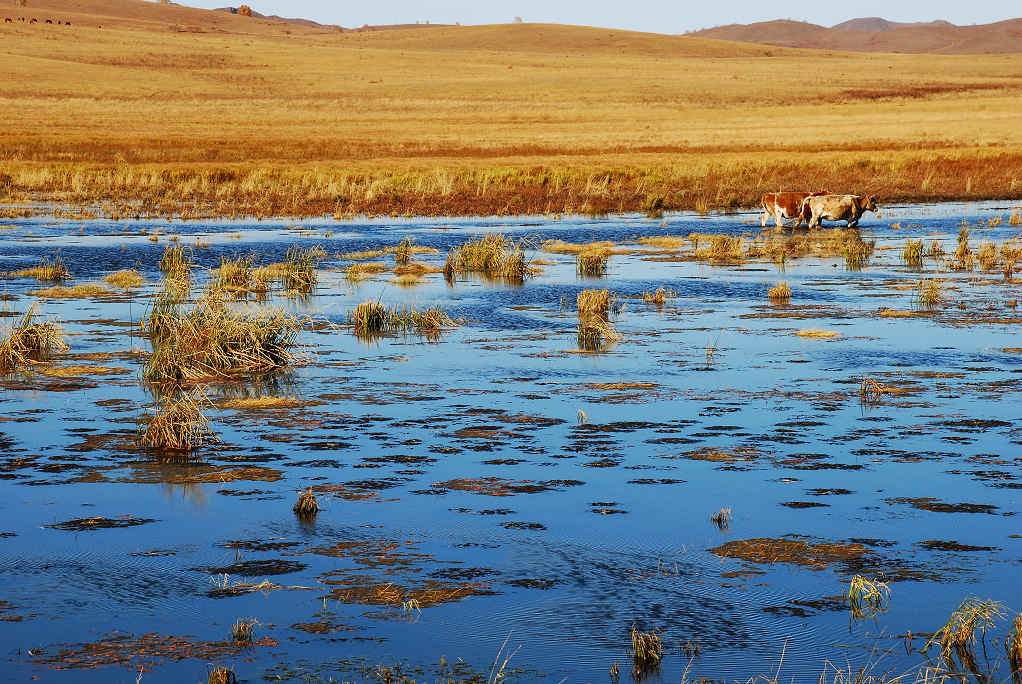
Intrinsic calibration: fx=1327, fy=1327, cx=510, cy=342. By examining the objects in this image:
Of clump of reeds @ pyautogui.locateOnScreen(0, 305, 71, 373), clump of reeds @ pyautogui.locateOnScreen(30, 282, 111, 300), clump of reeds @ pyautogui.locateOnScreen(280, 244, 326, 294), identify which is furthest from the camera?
clump of reeds @ pyautogui.locateOnScreen(280, 244, 326, 294)

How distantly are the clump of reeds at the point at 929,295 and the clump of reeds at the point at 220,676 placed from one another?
13.5m

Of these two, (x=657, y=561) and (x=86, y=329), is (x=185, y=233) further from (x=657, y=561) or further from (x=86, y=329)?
(x=657, y=561)

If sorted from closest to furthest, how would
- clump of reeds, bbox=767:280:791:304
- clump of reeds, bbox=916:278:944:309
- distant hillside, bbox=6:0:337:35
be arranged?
clump of reeds, bbox=916:278:944:309, clump of reeds, bbox=767:280:791:304, distant hillside, bbox=6:0:337:35

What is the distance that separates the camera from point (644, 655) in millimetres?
6098

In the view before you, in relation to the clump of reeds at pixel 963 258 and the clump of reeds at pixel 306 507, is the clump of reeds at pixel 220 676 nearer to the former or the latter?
the clump of reeds at pixel 306 507

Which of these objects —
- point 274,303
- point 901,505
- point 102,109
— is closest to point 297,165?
point 274,303

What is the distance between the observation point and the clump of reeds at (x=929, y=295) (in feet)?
58.1

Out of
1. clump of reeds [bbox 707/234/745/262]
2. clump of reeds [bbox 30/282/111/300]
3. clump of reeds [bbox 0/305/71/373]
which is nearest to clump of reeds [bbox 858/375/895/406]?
clump of reeds [bbox 0/305/71/373]

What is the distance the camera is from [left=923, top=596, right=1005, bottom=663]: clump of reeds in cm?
621

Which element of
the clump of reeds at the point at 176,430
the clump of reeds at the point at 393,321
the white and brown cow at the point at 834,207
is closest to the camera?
the clump of reeds at the point at 176,430

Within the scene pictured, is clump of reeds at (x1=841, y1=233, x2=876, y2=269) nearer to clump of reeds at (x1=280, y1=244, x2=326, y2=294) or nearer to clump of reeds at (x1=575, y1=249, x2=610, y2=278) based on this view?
clump of reeds at (x1=575, y1=249, x2=610, y2=278)

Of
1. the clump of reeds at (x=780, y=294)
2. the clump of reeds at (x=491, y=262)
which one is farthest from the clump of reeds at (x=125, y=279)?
the clump of reeds at (x=780, y=294)

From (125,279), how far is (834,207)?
52.8 feet

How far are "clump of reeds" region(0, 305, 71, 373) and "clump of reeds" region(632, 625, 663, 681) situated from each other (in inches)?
372
